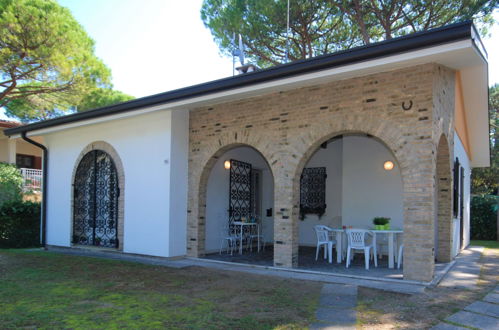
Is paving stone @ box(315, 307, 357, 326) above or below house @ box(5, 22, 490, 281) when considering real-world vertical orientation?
below

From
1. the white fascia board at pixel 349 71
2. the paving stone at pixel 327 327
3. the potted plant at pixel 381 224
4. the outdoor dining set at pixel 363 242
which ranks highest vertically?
the white fascia board at pixel 349 71

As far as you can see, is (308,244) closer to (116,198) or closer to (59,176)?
(116,198)

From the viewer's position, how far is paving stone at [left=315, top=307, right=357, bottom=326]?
14.0ft

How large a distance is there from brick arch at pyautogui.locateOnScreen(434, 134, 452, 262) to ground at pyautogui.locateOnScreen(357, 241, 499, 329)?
2016mm

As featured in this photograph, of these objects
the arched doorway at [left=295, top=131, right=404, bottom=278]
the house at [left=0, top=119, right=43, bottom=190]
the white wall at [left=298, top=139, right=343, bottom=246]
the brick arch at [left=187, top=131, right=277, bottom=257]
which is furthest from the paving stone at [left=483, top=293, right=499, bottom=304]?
the house at [left=0, top=119, right=43, bottom=190]

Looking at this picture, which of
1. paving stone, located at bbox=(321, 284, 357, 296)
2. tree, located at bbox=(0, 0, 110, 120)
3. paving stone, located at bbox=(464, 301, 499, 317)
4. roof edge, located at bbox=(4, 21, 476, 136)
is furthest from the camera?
tree, located at bbox=(0, 0, 110, 120)

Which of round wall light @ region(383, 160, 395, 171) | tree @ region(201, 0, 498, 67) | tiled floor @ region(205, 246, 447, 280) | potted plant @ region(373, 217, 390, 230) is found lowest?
tiled floor @ region(205, 246, 447, 280)

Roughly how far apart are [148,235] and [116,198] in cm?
157

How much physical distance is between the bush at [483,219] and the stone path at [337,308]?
12.2 meters

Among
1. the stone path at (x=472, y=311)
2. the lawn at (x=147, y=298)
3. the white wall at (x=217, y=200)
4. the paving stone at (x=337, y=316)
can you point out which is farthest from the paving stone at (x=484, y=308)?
the white wall at (x=217, y=200)

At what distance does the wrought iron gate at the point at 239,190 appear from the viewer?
32.9 ft

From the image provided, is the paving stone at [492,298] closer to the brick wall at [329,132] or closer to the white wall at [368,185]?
the brick wall at [329,132]

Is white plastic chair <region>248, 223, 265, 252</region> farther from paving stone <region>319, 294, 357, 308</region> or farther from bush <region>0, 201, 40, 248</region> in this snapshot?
bush <region>0, 201, 40, 248</region>

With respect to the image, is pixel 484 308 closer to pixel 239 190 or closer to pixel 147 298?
pixel 147 298
